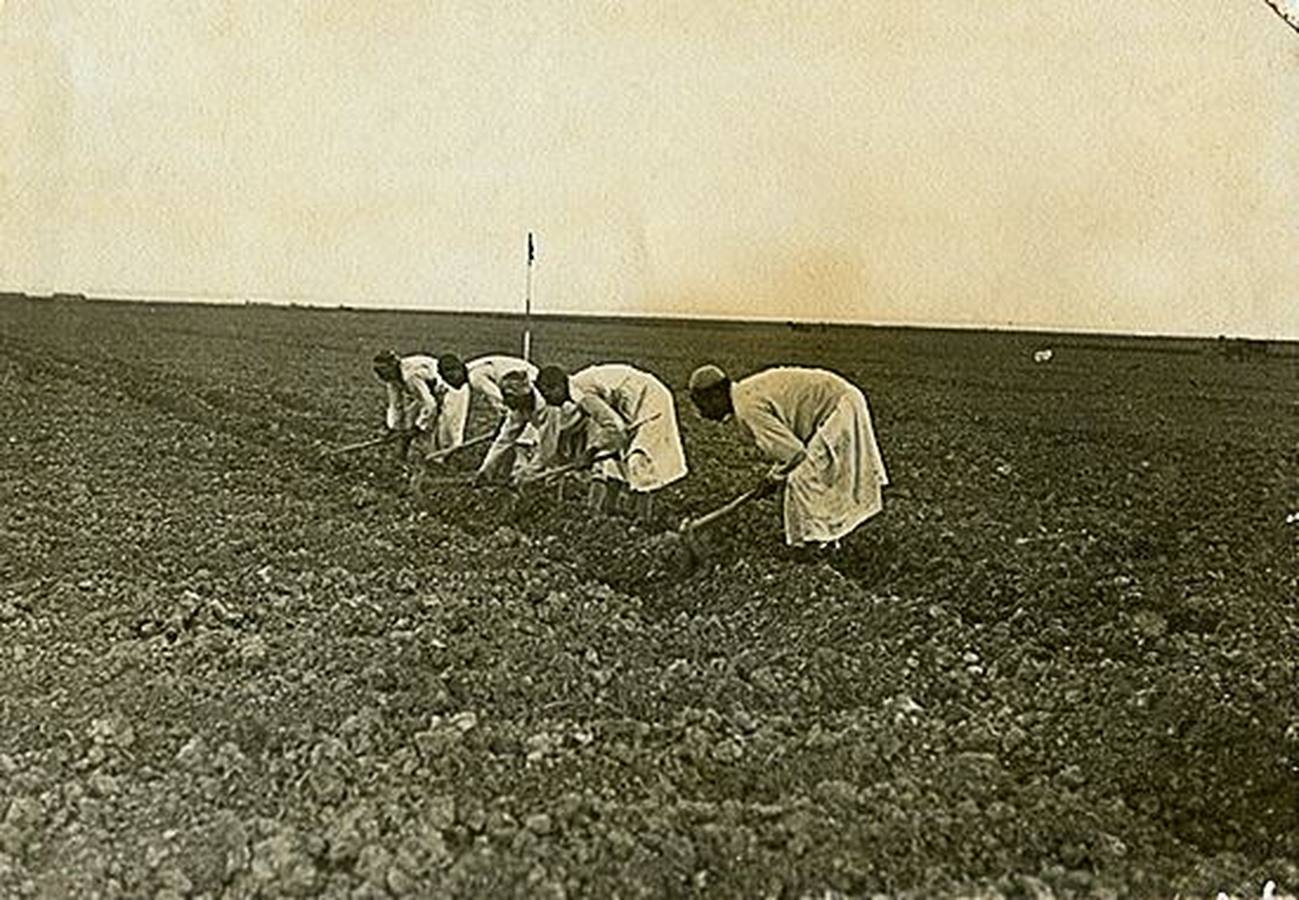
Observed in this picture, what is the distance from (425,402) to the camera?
7.35 ft

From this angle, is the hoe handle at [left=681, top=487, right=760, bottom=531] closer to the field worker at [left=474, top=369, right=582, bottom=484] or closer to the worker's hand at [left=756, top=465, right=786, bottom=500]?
the worker's hand at [left=756, top=465, right=786, bottom=500]

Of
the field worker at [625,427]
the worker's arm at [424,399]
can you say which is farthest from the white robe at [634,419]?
the worker's arm at [424,399]

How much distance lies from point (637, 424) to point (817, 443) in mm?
279

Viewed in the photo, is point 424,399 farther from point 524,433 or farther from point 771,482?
point 771,482

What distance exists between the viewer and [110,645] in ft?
6.91

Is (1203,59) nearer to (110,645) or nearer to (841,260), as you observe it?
(841,260)

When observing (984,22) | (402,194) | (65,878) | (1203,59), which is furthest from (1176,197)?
(65,878)

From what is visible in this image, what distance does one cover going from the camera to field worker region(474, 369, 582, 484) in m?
2.26

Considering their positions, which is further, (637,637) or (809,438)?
(809,438)

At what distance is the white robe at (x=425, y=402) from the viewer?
222 cm

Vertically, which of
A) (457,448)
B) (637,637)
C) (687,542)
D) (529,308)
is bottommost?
(637,637)

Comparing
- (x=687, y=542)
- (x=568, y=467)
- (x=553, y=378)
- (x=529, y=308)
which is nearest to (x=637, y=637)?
(x=687, y=542)

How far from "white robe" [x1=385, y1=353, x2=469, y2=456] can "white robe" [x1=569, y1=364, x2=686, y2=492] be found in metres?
0.19

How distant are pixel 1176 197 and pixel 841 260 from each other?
524mm
